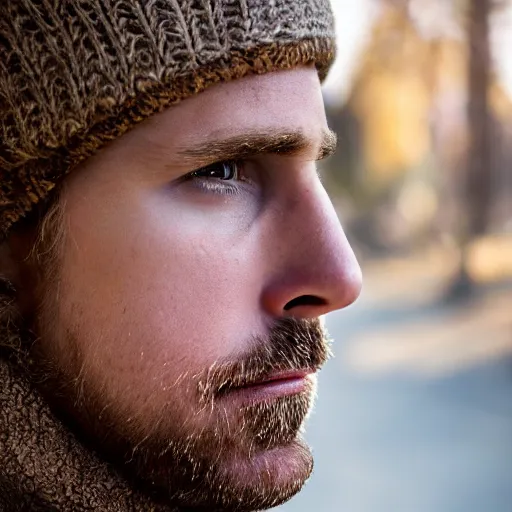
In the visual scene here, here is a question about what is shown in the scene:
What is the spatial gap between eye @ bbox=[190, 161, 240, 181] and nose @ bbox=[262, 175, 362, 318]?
119 millimetres

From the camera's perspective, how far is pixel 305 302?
5.37ft

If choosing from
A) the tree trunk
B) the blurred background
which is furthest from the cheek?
the tree trunk

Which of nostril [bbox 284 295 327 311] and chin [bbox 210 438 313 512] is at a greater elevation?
nostril [bbox 284 295 327 311]

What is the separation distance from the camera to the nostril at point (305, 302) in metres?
1.62

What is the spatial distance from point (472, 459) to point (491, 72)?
6.76 metres

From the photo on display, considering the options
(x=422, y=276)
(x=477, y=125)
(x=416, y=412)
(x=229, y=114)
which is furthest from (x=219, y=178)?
(x=422, y=276)

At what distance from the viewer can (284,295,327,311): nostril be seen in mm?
1622

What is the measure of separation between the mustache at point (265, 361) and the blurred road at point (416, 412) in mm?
3594

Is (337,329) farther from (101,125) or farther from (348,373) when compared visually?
(101,125)

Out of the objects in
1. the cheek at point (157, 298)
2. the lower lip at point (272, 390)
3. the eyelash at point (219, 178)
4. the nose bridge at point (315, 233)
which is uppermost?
the eyelash at point (219, 178)

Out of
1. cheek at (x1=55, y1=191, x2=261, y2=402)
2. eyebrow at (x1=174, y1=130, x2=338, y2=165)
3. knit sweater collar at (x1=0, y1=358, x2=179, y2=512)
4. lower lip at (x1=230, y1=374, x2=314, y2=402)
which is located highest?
eyebrow at (x1=174, y1=130, x2=338, y2=165)

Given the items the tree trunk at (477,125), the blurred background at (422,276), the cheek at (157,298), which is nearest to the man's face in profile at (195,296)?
the cheek at (157,298)

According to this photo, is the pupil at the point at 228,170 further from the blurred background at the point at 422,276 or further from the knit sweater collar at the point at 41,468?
the blurred background at the point at 422,276

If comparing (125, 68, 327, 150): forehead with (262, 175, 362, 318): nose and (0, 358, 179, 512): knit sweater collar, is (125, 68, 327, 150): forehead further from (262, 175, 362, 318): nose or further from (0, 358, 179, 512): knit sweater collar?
(0, 358, 179, 512): knit sweater collar
